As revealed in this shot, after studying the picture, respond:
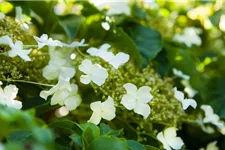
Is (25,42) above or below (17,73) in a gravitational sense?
above

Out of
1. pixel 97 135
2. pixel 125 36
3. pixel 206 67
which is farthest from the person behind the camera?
pixel 206 67

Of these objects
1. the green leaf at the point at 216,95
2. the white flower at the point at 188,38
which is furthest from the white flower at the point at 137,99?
the white flower at the point at 188,38

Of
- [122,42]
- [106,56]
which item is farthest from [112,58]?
[122,42]

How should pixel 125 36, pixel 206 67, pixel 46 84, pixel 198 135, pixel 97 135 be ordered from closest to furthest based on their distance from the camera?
1. pixel 97 135
2. pixel 46 84
3. pixel 125 36
4. pixel 198 135
5. pixel 206 67

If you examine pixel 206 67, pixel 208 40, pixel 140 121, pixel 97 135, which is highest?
pixel 208 40

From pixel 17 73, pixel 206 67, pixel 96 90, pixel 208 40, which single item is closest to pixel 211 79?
pixel 206 67

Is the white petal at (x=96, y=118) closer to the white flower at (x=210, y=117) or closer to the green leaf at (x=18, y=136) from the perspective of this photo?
the green leaf at (x=18, y=136)

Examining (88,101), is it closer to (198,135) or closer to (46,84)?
(46,84)

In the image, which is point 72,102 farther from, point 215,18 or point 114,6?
point 215,18
